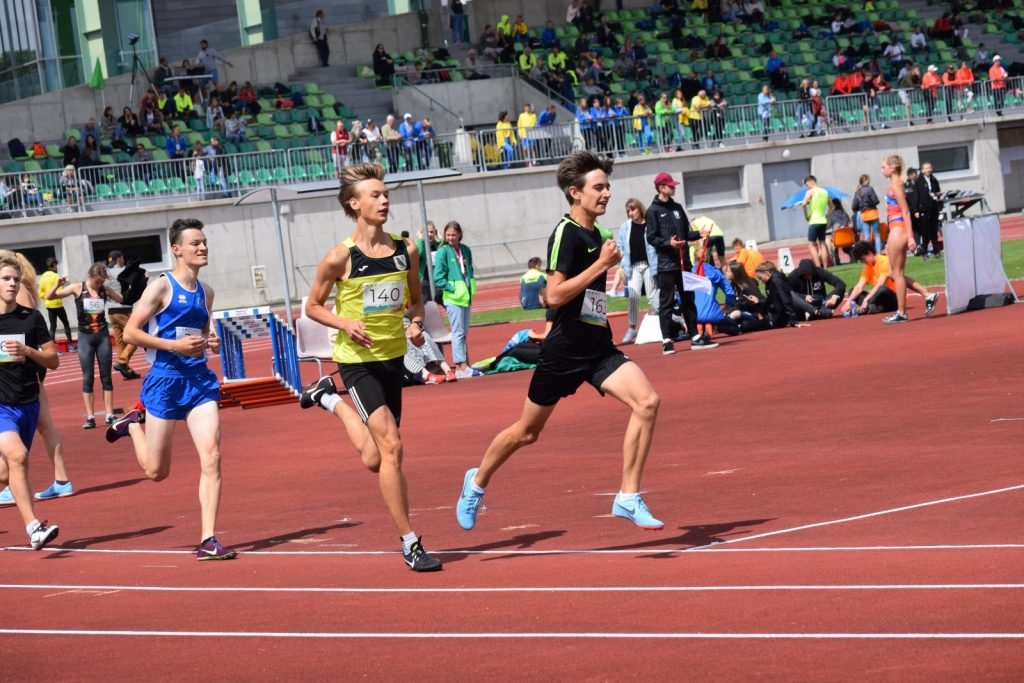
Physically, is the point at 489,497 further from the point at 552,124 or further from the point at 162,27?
the point at 162,27

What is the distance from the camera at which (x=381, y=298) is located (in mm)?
8352

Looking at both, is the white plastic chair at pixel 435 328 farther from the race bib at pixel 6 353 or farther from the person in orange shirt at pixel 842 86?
the person in orange shirt at pixel 842 86

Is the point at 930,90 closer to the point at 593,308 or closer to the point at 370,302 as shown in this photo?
the point at 593,308

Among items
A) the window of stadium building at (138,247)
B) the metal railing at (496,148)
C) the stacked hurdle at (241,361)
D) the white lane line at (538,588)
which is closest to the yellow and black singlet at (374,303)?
the white lane line at (538,588)

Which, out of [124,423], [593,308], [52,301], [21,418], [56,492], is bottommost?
[56,492]

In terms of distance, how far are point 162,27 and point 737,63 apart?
1794cm

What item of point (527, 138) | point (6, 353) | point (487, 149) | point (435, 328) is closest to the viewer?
point (6, 353)

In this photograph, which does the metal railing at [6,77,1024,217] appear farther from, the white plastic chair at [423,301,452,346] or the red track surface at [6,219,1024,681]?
the red track surface at [6,219,1024,681]

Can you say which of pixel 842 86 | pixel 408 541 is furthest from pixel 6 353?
pixel 842 86

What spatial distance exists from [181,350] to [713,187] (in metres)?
36.4

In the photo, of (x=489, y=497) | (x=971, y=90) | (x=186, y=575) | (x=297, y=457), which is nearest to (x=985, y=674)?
(x=186, y=575)

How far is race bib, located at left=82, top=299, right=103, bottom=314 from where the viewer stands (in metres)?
18.0

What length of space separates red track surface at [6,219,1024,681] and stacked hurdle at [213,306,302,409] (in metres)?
3.56

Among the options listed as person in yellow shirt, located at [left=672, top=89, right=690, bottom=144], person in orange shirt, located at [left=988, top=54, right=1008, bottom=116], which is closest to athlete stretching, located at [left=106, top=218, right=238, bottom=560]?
person in yellow shirt, located at [left=672, top=89, right=690, bottom=144]
